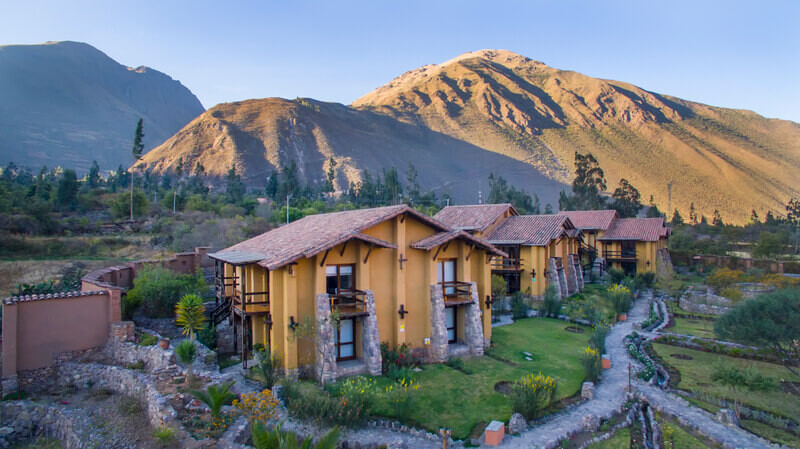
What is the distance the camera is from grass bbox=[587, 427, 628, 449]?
12.3 m

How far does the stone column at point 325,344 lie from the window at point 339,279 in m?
1.52

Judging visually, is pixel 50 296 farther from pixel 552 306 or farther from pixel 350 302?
pixel 552 306

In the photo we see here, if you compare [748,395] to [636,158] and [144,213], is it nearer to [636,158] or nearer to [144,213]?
[144,213]

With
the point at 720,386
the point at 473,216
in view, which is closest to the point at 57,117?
the point at 473,216

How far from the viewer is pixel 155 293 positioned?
21.8 metres

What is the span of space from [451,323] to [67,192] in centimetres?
4754

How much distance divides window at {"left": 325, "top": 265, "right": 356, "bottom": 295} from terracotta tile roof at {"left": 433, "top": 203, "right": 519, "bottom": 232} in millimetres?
17283

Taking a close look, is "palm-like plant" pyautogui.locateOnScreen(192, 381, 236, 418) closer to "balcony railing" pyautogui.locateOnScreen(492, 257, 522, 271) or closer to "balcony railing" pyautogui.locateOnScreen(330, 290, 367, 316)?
"balcony railing" pyautogui.locateOnScreen(330, 290, 367, 316)

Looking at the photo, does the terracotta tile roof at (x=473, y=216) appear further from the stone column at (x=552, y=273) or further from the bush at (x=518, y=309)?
the bush at (x=518, y=309)

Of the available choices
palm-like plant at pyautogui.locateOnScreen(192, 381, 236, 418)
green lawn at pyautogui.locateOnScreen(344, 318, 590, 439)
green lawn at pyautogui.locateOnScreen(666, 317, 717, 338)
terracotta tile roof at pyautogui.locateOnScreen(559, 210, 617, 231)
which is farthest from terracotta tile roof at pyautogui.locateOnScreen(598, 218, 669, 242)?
palm-like plant at pyautogui.locateOnScreen(192, 381, 236, 418)

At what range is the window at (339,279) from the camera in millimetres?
17031

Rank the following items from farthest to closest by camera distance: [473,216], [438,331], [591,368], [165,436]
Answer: [473,216] → [438,331] → [591,368] → [165,436]

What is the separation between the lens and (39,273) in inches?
1033

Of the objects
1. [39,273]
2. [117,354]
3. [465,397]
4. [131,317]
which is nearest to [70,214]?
[39,273]
